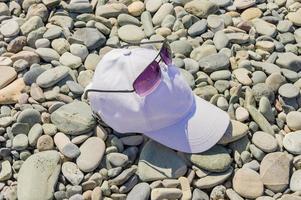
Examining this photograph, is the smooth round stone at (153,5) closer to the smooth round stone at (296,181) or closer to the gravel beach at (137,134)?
the gravel beach at (137,134)

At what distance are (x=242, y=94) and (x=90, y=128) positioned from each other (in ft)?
1.82

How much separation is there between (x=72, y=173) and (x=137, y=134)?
240mm

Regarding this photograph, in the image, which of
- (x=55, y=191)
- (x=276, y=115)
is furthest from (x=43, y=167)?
(x=276, y=115)

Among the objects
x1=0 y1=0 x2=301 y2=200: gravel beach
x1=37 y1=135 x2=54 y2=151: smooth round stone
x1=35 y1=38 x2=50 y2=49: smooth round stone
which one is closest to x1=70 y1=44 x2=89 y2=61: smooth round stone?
x1=0 y1=0 x2=301 y2=200: gravel beach

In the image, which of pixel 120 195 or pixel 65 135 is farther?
pixel 65 135

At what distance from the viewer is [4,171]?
5.67 ft

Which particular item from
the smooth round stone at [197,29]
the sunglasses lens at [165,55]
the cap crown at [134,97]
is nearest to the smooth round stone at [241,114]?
the cap crown at [134,97]

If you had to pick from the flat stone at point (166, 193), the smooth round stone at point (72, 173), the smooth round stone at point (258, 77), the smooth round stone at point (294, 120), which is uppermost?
the smooth round stone at point (258, 77)

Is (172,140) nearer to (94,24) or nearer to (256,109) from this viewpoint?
(256,109)

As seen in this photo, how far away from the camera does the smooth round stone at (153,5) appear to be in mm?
2324

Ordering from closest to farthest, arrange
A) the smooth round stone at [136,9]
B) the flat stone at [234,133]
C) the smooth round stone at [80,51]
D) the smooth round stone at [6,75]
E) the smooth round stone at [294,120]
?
the flat stone at [234,133] → the smooth round stone at [294,120] → the smooth round stone at [6,75] → the smooth round stone at [80,51] → the smooth round stone at [136,9]

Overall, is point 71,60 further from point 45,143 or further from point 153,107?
point 153,107

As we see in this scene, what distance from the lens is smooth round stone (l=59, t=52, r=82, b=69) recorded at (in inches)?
81.1

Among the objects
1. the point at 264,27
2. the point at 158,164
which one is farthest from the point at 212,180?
the point at 264,27
